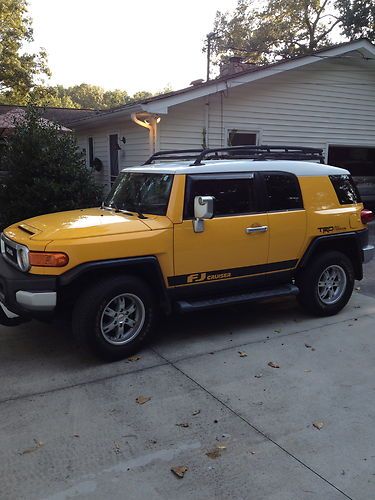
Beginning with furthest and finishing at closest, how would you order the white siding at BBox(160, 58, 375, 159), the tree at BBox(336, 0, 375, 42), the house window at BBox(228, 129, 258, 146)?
the tree at BBox(336, 0, 375, 42) < the house window at BBox(228, 129, 258, 146) < the white siding at BBox(160, 58, 375, 159)

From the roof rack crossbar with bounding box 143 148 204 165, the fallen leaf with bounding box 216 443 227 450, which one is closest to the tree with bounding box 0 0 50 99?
the roof rack crossbar with bounding box 143 148 204 165

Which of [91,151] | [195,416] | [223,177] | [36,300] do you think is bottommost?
[195,416]

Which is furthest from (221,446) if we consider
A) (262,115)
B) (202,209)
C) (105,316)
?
(262,115)

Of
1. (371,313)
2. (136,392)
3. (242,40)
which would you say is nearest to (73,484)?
(136,392)

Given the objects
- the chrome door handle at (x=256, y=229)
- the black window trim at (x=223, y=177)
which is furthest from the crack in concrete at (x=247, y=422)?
the chrome door handle at (x=256, y=229)

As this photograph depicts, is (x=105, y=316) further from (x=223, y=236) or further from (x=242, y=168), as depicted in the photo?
(x=242, y=168)

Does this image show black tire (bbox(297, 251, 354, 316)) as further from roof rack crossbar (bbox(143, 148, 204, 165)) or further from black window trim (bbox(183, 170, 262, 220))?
roof rack crossbar (bbox(143, 148, 204, 165))

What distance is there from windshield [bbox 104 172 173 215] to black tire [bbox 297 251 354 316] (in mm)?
1994

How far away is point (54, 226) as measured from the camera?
172 inches

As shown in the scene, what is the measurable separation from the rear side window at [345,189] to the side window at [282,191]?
24.1 inches

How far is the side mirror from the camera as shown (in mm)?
4277

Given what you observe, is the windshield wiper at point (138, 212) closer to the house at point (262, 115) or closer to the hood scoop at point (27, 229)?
the hood scoop at point (27, 229)

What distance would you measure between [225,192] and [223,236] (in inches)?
19.0

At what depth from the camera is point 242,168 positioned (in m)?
4.95
